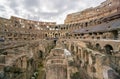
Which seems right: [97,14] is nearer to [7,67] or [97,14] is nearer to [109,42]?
[109,42]

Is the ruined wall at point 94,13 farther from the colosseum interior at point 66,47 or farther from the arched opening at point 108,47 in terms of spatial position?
the arched opening at point 108,47

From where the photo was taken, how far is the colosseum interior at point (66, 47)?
23.1ft

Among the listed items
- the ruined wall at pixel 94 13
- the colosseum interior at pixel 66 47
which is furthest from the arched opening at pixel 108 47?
the ruined wall at pixel 94 13

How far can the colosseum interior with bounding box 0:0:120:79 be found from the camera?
23.1 feet

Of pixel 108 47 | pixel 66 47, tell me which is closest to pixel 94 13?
pixel 66 47

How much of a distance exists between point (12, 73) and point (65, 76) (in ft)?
9.30

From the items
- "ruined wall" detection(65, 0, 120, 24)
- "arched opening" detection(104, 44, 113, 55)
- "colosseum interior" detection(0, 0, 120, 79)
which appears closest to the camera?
"colosseum interior" detection(0, 0, 120, 79)

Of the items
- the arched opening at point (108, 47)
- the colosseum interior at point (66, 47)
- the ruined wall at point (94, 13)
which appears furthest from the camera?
the ruined wall at point (94, 13)

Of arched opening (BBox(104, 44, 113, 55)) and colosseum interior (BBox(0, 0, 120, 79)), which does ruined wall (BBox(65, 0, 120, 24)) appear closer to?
colosseum interior (BBox(0, 0, 120, 79))

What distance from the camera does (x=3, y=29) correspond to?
37.6m

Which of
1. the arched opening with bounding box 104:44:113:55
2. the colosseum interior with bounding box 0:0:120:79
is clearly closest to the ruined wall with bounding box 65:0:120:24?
the colosseum interior with bounding box 0:0:120:79

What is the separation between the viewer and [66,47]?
2358 centimetres

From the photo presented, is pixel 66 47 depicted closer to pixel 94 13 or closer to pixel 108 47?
pixel 108 47

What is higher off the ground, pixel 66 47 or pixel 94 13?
pixel 94 13
